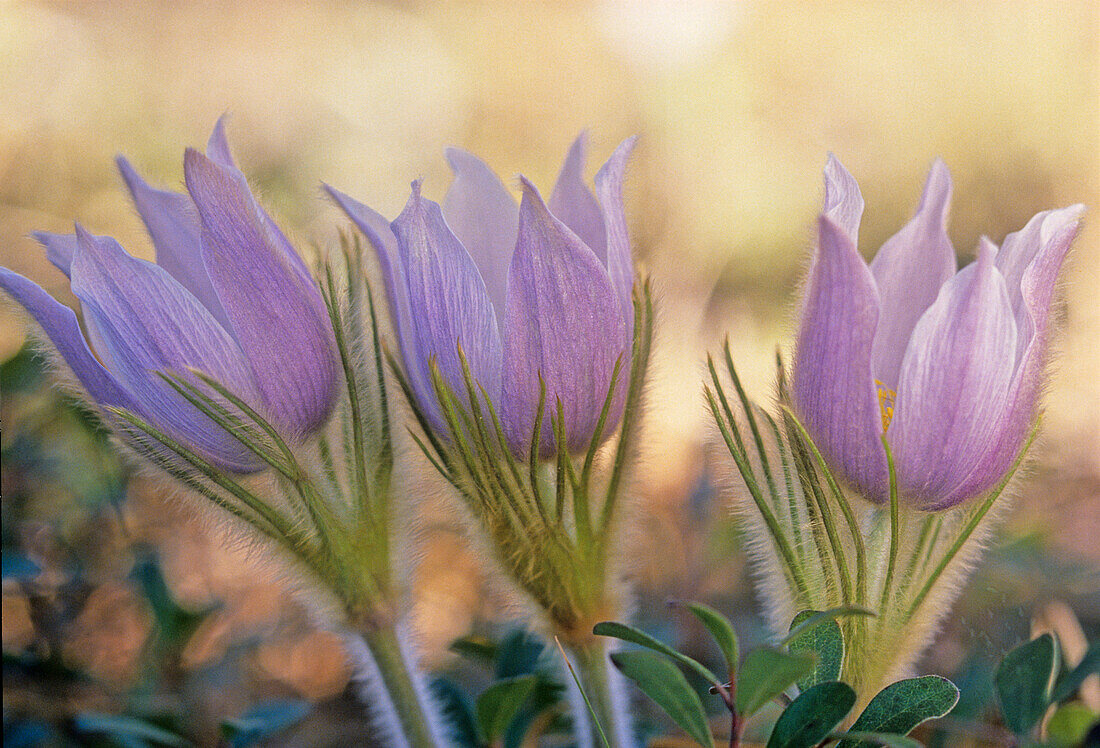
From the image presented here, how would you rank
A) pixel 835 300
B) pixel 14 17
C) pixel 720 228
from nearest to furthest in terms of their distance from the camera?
pixel 835 300
pixel 14 17
pixel 720 228

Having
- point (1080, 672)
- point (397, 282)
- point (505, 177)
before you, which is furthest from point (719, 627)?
point (505, 177)

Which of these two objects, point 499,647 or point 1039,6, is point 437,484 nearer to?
point 499,647

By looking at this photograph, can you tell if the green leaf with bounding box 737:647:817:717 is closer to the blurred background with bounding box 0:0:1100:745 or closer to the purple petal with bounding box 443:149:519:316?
the purple petal with bounding box 443:149:519:316

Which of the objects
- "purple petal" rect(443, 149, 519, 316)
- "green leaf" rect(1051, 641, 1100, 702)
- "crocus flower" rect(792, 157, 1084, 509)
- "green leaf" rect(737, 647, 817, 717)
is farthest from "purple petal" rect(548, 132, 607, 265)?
"green leaf" rect(1051, 641, 1100, 702)

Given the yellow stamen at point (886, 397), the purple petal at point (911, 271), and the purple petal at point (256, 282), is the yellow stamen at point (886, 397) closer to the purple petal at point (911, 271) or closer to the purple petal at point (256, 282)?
the purple petal at point (911, 271)

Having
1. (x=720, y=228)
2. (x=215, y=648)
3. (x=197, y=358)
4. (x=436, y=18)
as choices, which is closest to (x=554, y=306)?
(x=197, y=358)
